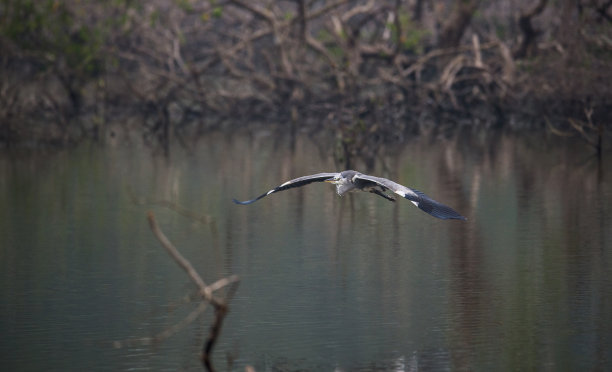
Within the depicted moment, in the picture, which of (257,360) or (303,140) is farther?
(303,140)

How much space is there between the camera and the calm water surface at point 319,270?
26.8 ft

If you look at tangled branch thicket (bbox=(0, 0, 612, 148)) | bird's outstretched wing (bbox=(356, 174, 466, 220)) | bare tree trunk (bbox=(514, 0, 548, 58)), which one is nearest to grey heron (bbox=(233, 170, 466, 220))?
bird's outstretched wing (bbox=(356, 174, 466, 220))

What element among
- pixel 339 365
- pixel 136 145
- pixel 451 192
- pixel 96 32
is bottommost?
pixel 339 365

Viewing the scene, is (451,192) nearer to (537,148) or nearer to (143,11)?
(537,148)

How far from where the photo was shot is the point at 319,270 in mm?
11070

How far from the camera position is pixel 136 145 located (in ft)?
84.8

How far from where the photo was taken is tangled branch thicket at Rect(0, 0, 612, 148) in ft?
88.4

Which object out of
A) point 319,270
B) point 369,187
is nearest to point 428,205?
point 369,187

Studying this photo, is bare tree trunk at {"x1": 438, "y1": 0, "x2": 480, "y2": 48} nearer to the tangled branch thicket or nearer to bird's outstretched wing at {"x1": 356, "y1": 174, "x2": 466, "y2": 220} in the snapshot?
the tangled branch thicket

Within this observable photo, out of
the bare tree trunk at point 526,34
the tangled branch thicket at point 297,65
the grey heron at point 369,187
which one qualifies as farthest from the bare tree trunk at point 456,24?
the grey heron at point 369,187

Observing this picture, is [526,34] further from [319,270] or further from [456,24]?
[319,270]

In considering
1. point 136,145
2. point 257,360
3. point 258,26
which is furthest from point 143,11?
point 257,360

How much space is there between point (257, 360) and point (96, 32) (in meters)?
23.0

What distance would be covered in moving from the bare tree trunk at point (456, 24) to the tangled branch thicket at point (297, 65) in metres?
0.03
